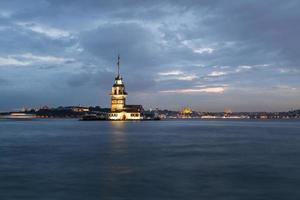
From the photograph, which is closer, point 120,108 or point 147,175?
point 147,175

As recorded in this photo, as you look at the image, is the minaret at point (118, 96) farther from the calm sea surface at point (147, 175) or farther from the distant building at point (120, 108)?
the calm sea surface at point (147, 175)

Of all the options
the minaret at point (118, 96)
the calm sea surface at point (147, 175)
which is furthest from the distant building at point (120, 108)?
the calm sea surface at point (147, 175)

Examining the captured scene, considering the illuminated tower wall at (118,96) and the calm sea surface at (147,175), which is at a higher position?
the illuminated tower wall at (118,96)

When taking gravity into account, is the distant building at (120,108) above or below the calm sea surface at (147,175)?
above

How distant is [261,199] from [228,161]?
1324 centimetres

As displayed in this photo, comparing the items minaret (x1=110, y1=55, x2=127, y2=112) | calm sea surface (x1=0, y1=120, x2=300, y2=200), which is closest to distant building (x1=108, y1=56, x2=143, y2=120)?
minaret (x1=110, y1=55, x2=127, y2=112)

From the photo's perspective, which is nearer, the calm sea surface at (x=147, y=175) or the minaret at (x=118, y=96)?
the calm sea surface at (x=147, y=175)

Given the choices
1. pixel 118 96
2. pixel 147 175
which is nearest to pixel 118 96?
pixel 118 96

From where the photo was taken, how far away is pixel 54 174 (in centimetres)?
2502

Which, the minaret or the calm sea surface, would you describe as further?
the minaret

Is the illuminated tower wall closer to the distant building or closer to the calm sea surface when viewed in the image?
the distant building

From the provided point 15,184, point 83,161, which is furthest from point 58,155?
point 15,184

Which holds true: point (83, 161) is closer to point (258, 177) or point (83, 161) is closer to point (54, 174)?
point (54, 174)

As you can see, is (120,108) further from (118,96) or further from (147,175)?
(147,175)
